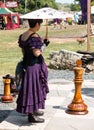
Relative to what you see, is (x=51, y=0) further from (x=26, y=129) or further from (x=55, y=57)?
(x=26, y=129)

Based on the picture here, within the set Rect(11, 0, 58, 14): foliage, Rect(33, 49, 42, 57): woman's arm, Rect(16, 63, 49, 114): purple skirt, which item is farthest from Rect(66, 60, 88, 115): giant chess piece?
Rect(11, 0, 58, 14): foliage

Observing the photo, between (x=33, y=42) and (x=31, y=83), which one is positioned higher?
(x=33, y=42)

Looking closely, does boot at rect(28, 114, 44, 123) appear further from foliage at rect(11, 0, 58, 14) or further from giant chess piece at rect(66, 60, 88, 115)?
foliage at rect(11, 0, 58, 14)

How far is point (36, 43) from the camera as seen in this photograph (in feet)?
22.2

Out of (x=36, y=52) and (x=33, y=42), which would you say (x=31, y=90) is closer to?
(x=36, y=52)

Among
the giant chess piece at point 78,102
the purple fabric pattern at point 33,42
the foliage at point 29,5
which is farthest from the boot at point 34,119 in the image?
the foliage at point 29,5

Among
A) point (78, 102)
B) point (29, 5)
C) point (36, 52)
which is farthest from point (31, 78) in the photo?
point (29, 5)

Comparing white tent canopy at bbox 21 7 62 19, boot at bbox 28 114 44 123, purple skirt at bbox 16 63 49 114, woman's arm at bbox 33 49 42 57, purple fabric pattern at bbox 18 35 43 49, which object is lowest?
boot at bbox 28 114 44 123

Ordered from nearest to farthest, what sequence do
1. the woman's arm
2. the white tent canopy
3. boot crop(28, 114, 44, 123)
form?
the woman's arm < boot crop(28, 114, 44, 123) < the white tent canopy

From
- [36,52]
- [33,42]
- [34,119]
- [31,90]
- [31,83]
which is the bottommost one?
[34,119]

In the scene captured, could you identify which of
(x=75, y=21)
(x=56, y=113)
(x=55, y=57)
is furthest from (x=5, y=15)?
(x=56, y=113)

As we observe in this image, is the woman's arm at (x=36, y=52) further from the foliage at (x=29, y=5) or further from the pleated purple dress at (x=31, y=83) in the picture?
the foliage at (x=29, y=5)

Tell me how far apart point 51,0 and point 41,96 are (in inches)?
3771

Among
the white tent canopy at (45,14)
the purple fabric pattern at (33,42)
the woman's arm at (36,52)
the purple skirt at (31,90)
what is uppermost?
the white tent canopy at (45,14)
